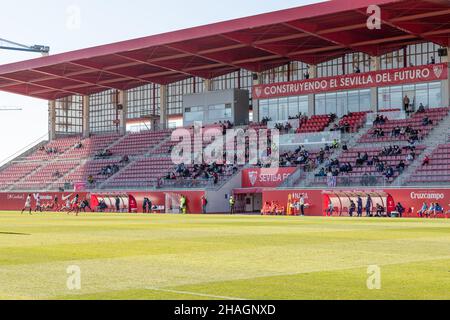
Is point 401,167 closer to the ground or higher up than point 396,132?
closer to the ground

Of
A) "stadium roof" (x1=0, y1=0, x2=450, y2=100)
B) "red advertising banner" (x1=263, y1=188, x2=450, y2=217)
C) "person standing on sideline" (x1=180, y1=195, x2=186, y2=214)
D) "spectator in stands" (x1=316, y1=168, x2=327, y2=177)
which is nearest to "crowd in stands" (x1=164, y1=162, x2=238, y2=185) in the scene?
"person standing on sideline" (x1=180, y1=195, x2=186, y2=214)

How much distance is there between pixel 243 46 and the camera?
222 feet

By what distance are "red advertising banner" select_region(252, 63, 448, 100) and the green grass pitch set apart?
39256 millimetres

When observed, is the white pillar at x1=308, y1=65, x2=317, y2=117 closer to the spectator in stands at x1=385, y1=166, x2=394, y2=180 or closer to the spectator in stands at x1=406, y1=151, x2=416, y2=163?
the spectator in stands at x1=406, y1=151, x2=416, y2=163

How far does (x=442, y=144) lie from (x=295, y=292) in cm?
4718

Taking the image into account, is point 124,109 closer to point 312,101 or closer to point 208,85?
point 208,85

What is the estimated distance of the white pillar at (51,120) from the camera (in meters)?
96.0

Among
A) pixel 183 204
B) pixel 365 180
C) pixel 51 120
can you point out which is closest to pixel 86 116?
pixel 51 120

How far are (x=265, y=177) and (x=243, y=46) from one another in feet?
39.1

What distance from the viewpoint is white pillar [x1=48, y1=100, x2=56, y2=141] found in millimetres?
96000

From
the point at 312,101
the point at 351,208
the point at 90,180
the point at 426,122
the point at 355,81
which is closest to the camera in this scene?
the point at 351,208

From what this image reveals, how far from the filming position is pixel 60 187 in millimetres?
78625

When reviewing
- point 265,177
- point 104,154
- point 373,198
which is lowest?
point 373,198
